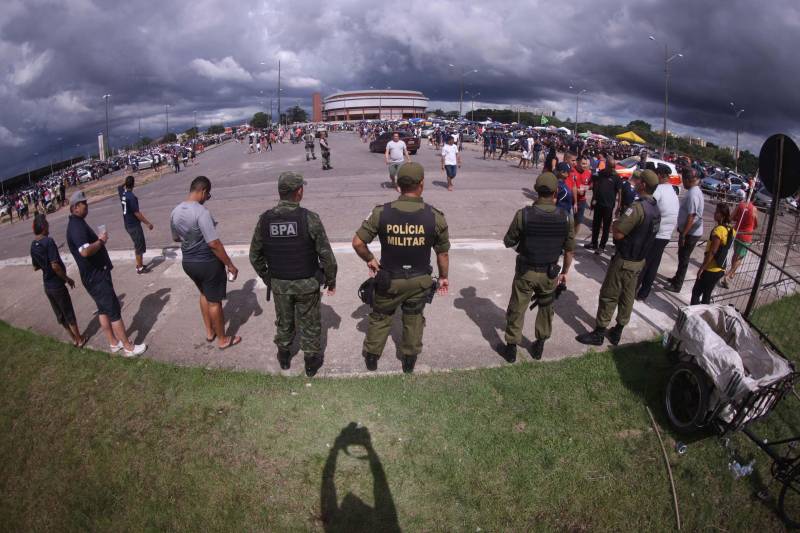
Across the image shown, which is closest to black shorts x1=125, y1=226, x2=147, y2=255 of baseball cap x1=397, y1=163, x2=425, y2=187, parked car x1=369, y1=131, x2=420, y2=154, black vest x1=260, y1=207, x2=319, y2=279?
black vest x1=260, y1=207, x2=319, y2=279

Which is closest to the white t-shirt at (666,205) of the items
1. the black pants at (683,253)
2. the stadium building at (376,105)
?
the black pants at (683,253)

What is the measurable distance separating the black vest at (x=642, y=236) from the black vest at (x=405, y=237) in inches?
85.9

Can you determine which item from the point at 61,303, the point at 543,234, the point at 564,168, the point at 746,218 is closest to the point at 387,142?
the point at 564,168

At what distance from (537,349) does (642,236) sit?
5.20 ft

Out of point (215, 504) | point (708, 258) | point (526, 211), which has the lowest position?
point (215, 504)

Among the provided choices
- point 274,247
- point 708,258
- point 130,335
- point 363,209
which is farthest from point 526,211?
point 363,209

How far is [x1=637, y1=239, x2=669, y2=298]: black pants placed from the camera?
543cm

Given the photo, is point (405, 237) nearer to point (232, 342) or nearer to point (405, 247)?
point (405, 247)

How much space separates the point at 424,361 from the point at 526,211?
183 centimetres

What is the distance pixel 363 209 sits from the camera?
1058 centimetres

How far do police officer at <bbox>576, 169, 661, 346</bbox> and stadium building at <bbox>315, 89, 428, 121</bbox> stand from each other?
118460 mm

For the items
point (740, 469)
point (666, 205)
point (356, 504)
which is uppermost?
point (666, 205)

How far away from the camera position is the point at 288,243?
3.60 meters

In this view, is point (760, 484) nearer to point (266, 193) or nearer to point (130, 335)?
point (130, 335)
